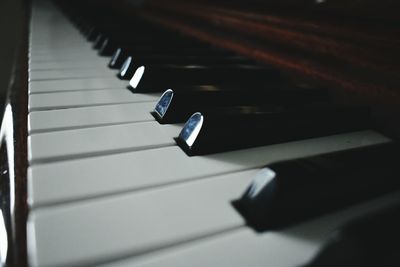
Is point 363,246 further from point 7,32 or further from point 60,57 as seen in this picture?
point 7,32

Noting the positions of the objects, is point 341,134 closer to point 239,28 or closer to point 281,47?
point 281,47

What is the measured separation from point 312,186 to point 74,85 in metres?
0.61

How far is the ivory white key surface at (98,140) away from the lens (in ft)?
1.55

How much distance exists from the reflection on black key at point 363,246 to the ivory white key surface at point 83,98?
505 millimetres

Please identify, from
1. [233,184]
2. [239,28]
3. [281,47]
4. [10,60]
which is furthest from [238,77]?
[10,60]

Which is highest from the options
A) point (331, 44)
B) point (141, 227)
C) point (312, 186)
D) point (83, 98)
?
point (331, 44)

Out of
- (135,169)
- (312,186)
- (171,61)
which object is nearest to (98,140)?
(135,169)

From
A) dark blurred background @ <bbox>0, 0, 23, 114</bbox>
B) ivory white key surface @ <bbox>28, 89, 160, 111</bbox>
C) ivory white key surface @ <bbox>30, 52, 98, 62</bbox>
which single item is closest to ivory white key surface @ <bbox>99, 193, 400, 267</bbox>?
ivory white key surface @ <bbox>28, 89, 160, 111</bbox>

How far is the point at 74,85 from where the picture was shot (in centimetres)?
79

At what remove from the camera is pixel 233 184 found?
1.44 ft

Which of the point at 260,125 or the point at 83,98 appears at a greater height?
the point at 260,125

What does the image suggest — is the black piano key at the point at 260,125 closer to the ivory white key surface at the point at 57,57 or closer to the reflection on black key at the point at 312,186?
the reflection on black key at the point at 312,186

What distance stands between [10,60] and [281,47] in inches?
154

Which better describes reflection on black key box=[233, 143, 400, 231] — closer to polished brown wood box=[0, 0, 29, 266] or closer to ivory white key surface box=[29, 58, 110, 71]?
polished brown wood box=[0, 0, 29, 266]
